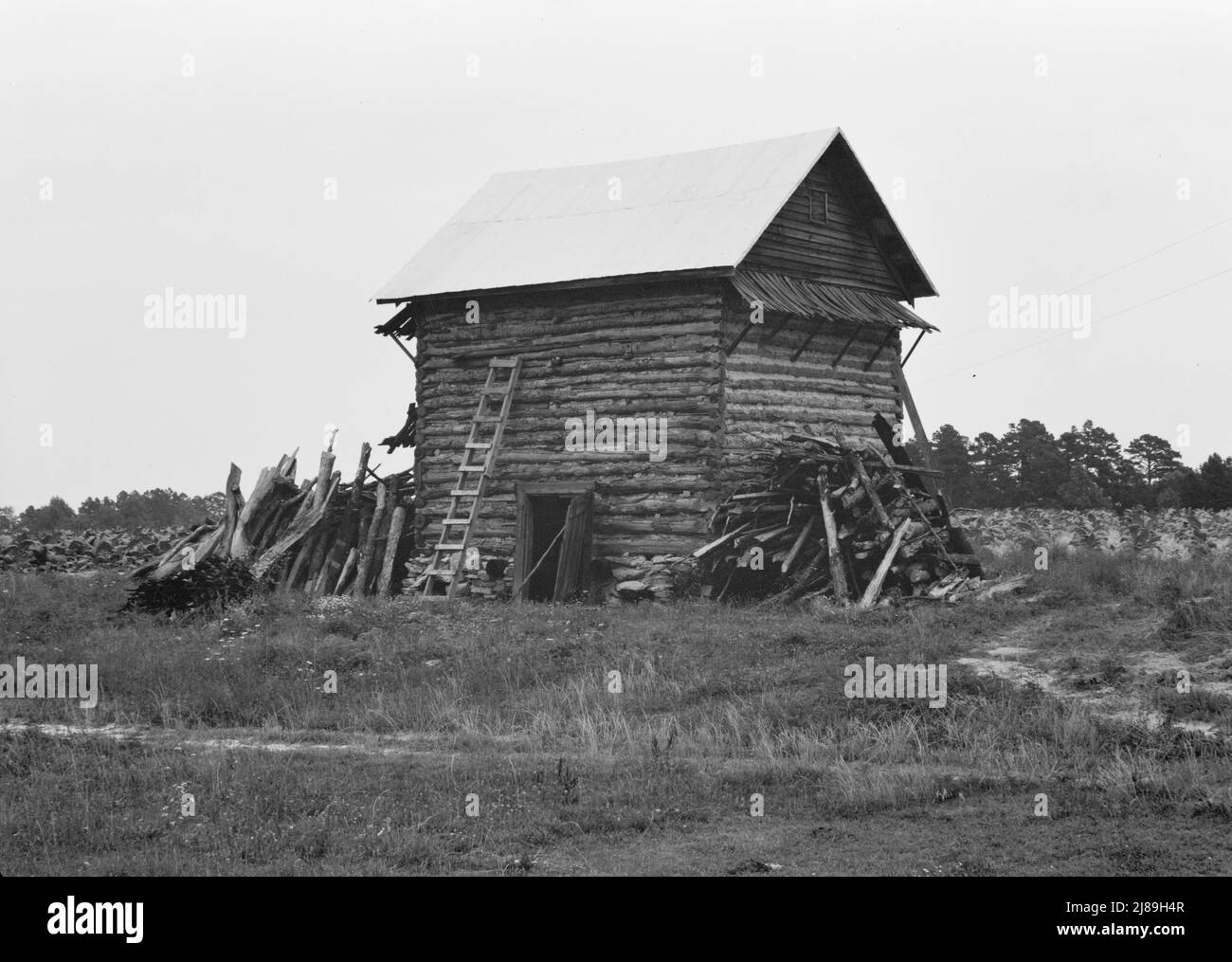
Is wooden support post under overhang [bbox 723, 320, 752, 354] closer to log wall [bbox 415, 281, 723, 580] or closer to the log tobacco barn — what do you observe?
the log tobacco barn

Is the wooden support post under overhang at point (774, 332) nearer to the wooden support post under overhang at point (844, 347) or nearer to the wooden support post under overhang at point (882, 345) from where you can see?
the wooden support post under overhang at point (844, 347)

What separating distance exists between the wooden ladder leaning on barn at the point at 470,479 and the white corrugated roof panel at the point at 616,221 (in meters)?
1.66

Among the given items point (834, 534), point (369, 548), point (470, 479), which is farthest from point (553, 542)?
point (834, 534)

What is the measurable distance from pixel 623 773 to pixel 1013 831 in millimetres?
3268

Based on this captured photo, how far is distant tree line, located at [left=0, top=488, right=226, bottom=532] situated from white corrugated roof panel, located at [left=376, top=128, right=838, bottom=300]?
27.0 metres

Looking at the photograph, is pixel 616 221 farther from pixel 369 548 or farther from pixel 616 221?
pixel 369 548

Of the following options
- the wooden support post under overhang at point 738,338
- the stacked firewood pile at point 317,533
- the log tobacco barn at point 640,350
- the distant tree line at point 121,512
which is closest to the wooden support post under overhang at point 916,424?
the log tobacco barn at point 640,350

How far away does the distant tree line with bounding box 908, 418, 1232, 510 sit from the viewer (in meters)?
41.4

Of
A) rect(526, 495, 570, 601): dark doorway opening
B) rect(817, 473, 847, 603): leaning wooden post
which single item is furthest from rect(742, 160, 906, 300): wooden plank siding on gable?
rect(526, 495, 570, 601): dark doorway opening

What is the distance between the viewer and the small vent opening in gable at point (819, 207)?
2598cm

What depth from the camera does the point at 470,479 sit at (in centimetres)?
2588

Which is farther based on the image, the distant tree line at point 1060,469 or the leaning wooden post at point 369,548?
the distant tree line at point 1060,469

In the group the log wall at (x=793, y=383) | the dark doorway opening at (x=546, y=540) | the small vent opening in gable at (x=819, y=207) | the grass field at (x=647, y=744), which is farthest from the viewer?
the small vent opening in gable at (x=819, y=207)
